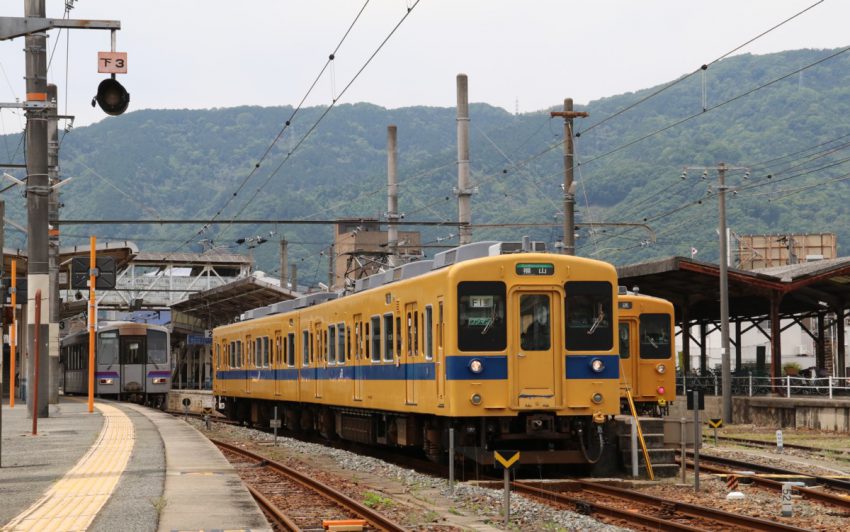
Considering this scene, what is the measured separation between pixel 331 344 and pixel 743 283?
51.4 feet

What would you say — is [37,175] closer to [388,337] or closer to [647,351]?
[388,337]

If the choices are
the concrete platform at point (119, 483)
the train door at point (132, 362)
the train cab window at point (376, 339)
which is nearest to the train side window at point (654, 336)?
the train cab window at point (376, 339)

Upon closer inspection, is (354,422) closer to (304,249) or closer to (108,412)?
(108,412)

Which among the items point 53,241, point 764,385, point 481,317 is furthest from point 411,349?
point 764,385

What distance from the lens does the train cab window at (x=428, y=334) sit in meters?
17.8

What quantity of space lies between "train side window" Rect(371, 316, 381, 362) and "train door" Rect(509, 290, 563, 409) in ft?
13.9

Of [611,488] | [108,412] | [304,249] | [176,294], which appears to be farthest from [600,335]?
[304,249]

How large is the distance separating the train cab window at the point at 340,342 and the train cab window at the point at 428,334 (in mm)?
5750

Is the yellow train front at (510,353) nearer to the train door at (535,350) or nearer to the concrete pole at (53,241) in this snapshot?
the train door at (535,350)

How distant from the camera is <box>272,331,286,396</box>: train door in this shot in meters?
30.2

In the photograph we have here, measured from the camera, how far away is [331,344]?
81.2 ft

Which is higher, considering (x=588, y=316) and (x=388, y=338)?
(x=588, y=316)

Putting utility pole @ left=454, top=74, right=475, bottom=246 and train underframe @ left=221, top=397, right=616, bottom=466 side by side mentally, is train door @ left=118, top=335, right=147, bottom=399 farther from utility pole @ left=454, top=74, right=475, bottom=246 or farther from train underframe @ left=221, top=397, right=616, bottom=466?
train underframe @ left=221, top=397, right=616, bottom=466

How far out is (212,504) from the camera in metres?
12.9
